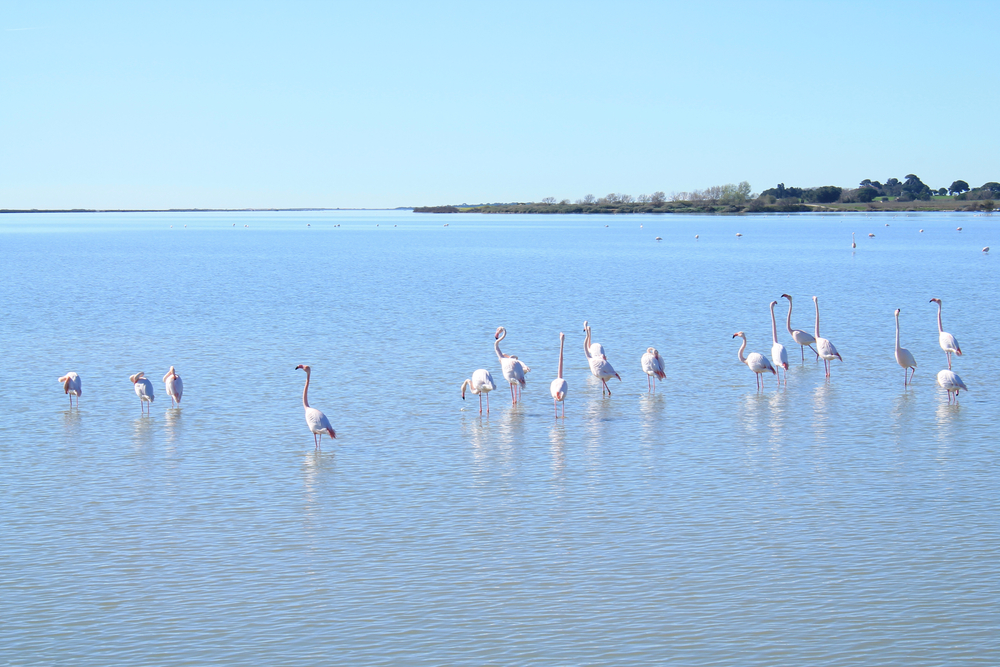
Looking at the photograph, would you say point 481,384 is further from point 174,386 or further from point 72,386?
point 72,386

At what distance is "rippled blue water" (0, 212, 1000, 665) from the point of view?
810 centimetres

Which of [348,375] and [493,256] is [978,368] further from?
[493,256]

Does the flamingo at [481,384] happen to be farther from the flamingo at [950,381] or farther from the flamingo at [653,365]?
the flamingo at [950,381]

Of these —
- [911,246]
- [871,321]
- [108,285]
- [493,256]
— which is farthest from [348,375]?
[911,246]

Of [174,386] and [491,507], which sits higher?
[174,386]

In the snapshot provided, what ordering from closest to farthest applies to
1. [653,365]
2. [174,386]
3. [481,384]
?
[481,384] < [174,386] < [653,365]

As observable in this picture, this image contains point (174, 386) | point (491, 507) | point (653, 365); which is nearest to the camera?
point (491, 507)

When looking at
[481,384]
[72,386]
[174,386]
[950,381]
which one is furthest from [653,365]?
[72,386]

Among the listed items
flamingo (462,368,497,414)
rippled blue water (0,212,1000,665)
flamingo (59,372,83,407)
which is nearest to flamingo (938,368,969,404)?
rippled blue water (0,212,1000,665)

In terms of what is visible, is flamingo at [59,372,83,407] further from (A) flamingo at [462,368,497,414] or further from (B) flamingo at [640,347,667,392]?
(B) flamingo at [640,347,667,392]

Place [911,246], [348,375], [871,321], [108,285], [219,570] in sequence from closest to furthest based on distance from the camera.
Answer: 1. [219,570]
2. [348,375]
3. [871,321]
4. [108,285]
5. [911,246]

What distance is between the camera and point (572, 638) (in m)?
7.98

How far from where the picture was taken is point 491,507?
11320 millimetres

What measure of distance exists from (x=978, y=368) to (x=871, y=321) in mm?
8537
